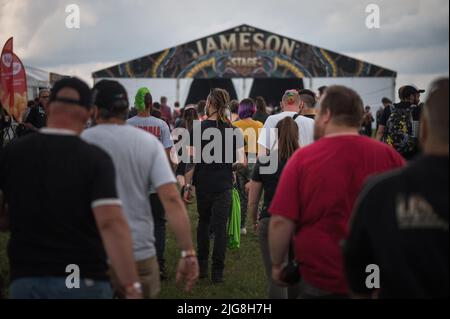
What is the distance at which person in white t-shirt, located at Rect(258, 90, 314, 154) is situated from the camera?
7258mm

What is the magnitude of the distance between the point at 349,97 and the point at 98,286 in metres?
1.82

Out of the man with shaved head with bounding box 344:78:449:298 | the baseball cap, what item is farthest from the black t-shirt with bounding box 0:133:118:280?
the baseball cap

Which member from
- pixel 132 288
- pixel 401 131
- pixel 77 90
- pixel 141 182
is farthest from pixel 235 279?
pixel 77 90

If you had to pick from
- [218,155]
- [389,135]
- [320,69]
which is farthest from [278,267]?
[320,69]

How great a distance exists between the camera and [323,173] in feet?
12.5

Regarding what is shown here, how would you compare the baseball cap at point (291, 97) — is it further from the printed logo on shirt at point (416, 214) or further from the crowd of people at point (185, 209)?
the printed logo on shirt at point (416, 214)

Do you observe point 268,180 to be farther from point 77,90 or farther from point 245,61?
point 245,61

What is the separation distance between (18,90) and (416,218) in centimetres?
777

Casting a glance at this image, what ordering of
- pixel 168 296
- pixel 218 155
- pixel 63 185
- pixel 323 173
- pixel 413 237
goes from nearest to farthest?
pixel 413 237 → pixel 63 185 → pixel 323 173 → pixel 168 296 → pixel 218 155

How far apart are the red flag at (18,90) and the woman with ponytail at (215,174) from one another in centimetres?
283

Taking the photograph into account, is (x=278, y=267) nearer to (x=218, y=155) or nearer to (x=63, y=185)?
(x=63, y=185)

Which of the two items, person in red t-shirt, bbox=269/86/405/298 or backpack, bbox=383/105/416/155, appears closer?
person in red t-shirt, bbox=269/86/405/298

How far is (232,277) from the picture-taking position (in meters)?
8.05

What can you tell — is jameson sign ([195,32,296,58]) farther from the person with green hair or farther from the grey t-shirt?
the grey t-shirt
